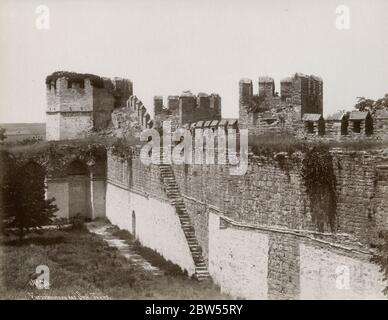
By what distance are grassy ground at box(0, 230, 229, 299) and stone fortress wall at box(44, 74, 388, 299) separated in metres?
0.97

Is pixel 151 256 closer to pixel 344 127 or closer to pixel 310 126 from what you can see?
pixel 310 126

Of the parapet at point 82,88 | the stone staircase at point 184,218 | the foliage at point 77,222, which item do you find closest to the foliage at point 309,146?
the stone staircase at point 184,218

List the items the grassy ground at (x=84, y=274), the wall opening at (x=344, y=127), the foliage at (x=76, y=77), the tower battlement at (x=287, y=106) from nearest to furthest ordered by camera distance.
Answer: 1. the wall opening at (x=344, y=127)
2. the grassy ground at (x=84, y=274)
3. the tower battlement at (x=287, y=106)
4. the foliage at (x=76, y=77)

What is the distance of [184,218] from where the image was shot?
59.5 feet

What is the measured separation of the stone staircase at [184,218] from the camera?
1631 centimetres

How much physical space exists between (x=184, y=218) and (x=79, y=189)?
1265 centimetres

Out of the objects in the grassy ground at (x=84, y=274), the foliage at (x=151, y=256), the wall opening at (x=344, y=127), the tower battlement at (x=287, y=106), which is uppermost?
the tower battlement at (x=287, y=106)

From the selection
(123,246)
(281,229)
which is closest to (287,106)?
(281,229)

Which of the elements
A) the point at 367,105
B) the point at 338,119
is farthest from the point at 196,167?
the point at 367,105

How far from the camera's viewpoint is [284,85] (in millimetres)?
Answer: 21531

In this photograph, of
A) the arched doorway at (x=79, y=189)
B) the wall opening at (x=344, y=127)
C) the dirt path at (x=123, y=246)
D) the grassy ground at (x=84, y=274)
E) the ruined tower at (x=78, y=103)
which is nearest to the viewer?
the wall opening at (x=344, y=127)

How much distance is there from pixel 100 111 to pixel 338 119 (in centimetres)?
2709

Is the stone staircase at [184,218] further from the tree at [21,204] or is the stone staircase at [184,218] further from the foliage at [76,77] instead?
the foliage at [76,77]

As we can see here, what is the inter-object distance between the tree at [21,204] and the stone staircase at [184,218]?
5779mm
